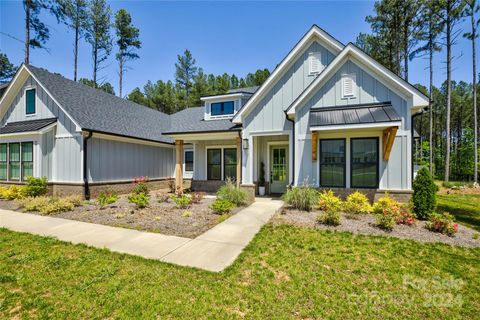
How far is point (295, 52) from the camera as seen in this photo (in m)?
10.5

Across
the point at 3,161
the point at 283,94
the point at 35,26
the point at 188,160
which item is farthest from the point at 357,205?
the point at 35,26

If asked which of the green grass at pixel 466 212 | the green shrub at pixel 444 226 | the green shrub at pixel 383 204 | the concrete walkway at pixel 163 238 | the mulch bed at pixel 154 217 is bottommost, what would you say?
the green grass at pixel 466 212

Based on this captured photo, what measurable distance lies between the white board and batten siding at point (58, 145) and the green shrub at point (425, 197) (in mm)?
14402

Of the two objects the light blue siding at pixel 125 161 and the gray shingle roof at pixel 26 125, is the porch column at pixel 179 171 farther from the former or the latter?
the gray shingle roof at pixel 26 125

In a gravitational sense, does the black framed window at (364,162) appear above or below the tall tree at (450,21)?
below

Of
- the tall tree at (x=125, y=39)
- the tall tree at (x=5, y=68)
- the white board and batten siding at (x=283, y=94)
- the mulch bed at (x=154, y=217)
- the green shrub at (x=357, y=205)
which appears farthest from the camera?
the tall tree at (x=5, y=68)

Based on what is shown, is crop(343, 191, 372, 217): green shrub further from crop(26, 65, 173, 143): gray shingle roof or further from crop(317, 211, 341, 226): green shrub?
crop(26, 65, 173, 143): gray shingle roof

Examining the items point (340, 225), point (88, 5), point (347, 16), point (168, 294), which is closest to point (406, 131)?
point (340, 225)

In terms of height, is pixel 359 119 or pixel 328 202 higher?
pixel 359 119

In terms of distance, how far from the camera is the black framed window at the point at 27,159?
39.5ft

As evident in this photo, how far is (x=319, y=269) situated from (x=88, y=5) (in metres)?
32.7

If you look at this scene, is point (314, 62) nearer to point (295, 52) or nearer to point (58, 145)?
point (295, 52)

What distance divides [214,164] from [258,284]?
10.7 metres

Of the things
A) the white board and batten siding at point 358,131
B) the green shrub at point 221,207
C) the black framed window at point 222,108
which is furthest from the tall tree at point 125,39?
the white board and batten siding at point 358,131
